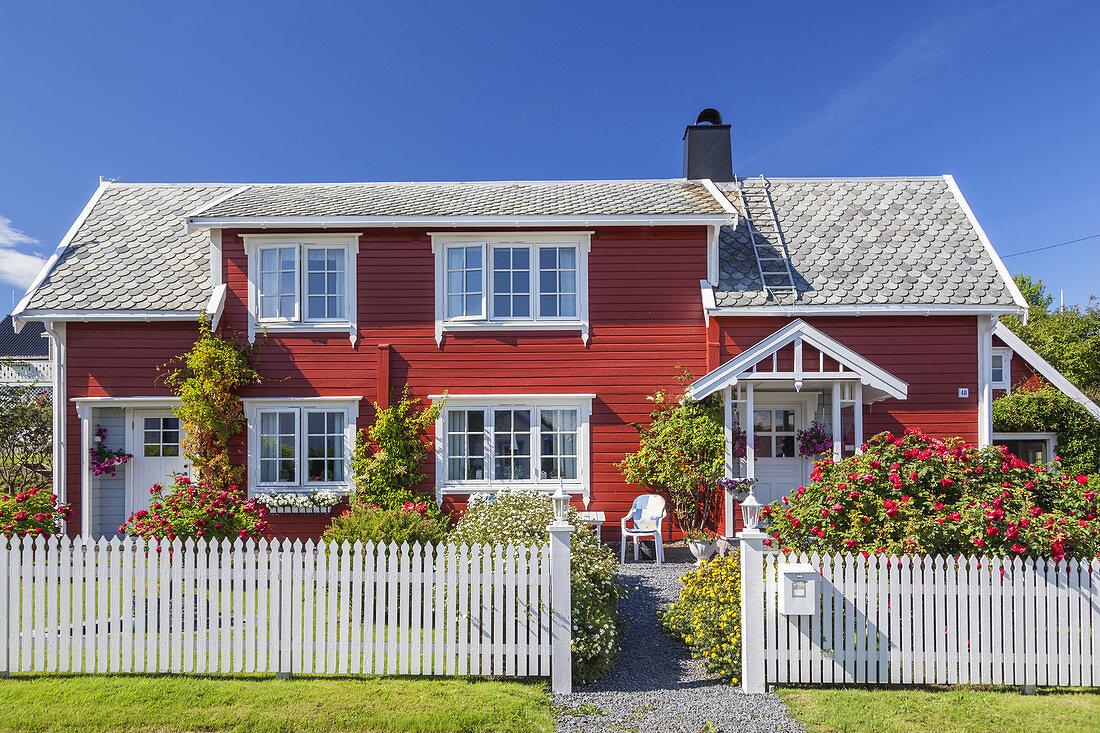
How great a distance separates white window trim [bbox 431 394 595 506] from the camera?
11.0 metres

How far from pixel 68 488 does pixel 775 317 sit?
482 inches

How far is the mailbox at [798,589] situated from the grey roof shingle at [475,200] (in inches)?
279

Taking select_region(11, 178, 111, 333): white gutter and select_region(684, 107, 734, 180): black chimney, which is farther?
select_region(684, 107, 734, 180): black chimney

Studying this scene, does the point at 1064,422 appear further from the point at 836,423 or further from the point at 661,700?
the point at 661,700

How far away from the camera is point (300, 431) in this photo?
11.1m

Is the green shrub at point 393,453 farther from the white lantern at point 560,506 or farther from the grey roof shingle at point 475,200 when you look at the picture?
the white lantern at point 560,506

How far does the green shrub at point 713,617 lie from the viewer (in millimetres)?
5582

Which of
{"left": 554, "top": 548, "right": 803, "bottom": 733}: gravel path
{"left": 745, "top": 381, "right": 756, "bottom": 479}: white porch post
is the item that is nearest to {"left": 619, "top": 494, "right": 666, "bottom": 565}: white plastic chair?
{"left": 745, "top": 381, "right": 756, "bottom": 479}: white porch post

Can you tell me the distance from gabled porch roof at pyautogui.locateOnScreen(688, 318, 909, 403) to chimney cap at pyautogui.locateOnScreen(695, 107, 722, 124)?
627cm

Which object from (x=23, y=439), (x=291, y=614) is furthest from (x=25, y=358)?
(x=291, y=614)

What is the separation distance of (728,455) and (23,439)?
14836 mm

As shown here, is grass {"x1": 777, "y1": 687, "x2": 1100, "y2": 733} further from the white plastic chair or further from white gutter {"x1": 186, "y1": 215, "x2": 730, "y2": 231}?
white gutter {"x1": 186, "y1": 215, "x2": 730, "y2": 231}

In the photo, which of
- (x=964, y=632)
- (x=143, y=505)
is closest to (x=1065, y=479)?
(x=964, y=632)

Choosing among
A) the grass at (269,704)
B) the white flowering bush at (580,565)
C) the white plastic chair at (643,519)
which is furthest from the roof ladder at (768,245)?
the grass at (269,704)
